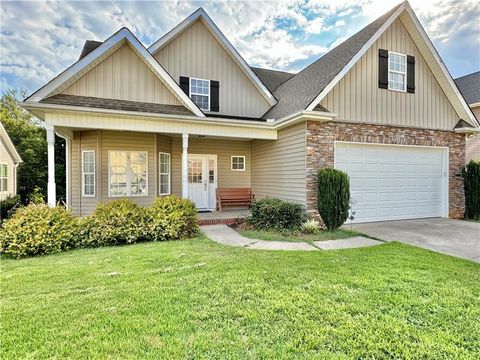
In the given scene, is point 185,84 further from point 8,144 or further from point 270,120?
point 8,144

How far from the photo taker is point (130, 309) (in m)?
3.24

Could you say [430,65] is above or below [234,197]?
above

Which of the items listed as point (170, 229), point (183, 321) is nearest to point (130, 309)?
point (183, 321)

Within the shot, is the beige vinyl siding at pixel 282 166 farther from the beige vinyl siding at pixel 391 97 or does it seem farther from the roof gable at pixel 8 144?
the roof gable at pixel 8 144

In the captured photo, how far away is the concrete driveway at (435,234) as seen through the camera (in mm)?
6156

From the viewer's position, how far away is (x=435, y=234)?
7.62 metres

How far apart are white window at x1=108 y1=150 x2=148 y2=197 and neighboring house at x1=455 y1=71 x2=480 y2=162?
1458 centimetres

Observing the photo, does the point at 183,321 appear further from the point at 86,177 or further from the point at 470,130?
the point at 470,130

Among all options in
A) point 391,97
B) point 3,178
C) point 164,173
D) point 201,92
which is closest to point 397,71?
point 391,97

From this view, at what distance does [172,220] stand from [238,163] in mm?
5736

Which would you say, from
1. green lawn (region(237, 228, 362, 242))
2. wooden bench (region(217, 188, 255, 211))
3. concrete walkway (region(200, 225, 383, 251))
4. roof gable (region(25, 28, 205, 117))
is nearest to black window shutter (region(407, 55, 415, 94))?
green lawn (region(237, 228, 362, 242))

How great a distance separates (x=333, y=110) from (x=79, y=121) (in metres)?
7.55

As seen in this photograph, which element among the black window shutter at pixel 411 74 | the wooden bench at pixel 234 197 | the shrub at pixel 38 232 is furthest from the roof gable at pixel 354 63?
the shrub at pixel 38 232

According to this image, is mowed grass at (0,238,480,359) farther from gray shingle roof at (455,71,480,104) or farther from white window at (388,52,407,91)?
gray shingle roof at (455,71,480,104)
